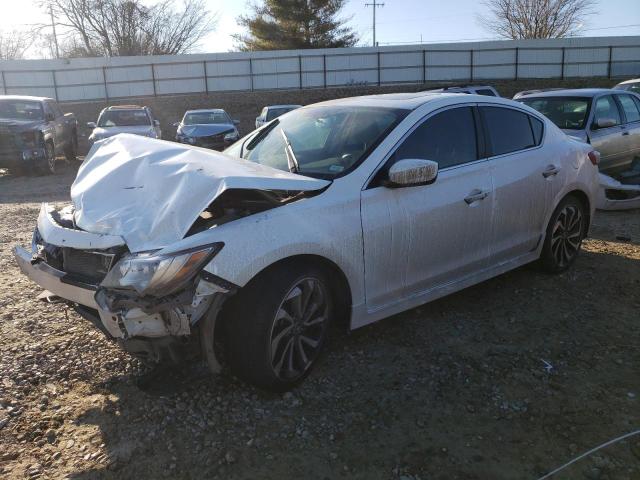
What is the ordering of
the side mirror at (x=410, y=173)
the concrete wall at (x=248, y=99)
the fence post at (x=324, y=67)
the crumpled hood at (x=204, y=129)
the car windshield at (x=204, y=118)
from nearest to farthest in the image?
1. the side mirror at (x=410, y=173)
2. the crumpled hood at (x=204, y=129)
3. the car windshield at (x=204, y=118)
4. the concrete wall at (x=248, y=99)
5. the fence post at (x=324, y=67)

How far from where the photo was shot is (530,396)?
3.19 metres

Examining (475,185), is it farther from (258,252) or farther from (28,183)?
(28,183)

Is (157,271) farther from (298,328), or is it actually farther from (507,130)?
(507,130)

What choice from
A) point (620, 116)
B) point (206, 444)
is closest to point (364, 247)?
point (206, 444)

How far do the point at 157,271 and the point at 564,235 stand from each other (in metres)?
3.83

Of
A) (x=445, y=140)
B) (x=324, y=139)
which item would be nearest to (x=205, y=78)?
(x=324, y=139)

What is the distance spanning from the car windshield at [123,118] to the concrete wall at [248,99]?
11.1 meters

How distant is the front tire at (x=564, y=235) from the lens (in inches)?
195

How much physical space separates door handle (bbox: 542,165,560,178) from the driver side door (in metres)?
0.78

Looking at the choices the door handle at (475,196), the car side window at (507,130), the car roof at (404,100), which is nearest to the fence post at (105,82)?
the car roof at (404,100)

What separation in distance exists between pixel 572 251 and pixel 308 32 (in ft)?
121

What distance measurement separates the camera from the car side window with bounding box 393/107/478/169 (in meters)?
3.85

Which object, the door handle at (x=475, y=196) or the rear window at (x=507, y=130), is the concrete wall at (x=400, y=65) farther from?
the door handle at (x=475, y=196)

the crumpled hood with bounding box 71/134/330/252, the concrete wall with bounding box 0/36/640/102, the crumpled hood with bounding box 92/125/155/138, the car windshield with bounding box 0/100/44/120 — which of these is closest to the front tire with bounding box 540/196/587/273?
the crumpled hood with bounding box 71/134/330/252
